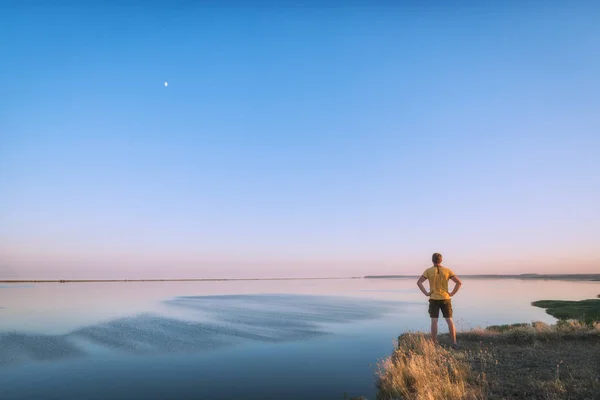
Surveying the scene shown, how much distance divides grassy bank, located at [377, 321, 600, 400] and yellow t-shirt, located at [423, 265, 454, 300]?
1640mm

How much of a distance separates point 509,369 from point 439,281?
3349mm

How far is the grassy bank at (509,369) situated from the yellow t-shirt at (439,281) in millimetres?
1640

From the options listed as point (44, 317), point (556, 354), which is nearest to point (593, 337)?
point (556, 354)

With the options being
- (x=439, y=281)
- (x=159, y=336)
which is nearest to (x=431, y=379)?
(x=439, y=281)

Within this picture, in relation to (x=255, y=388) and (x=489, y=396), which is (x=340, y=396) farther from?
(x=489, y=396)

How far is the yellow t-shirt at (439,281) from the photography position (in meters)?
12.8

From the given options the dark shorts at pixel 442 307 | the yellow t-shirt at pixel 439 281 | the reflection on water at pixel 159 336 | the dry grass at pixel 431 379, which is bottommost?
the reflection on water at pixel 159 336

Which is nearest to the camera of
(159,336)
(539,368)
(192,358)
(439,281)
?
(539,368)

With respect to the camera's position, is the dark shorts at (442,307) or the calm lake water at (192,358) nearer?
the calm lake water at (192,358)

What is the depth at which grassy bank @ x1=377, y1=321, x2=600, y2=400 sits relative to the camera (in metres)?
8.02

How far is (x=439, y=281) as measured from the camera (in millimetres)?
12828

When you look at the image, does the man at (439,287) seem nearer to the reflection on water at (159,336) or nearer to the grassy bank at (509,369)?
the grassy bank at (509,369)

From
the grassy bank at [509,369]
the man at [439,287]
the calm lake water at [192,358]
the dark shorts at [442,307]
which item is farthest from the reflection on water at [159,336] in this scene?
the man at [439,287]

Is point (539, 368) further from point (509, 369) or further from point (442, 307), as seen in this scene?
point (442, 307)
